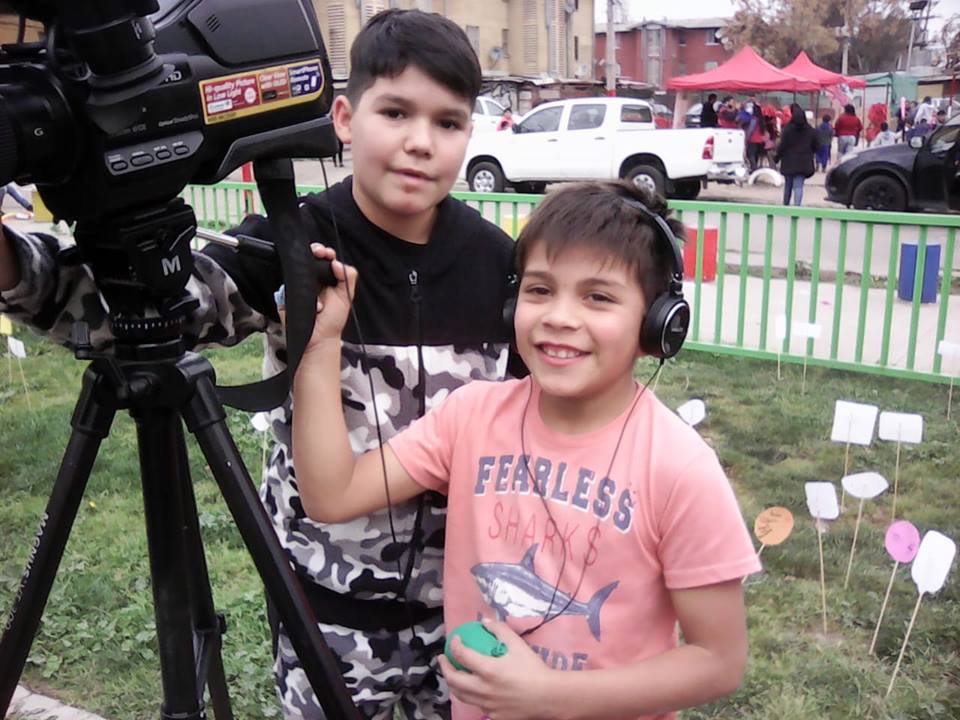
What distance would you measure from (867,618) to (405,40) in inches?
96.1

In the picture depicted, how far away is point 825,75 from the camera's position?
2133 centimetres

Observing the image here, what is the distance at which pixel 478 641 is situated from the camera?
114 centimetres

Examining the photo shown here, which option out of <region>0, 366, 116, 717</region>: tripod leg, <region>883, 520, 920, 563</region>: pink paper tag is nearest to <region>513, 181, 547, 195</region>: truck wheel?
<region>883, 520, 920, 563</region>: pink paper tag

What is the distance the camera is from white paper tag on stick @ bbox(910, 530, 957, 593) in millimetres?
2510

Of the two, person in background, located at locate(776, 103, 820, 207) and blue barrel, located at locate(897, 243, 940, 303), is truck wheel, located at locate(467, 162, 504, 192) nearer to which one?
person in background, located at locate(776, 103, 820, 207)

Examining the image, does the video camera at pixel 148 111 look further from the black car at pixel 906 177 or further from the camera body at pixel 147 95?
the black car at pixel 906 177

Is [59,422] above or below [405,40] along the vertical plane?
below

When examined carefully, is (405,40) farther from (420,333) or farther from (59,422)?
(59,422)

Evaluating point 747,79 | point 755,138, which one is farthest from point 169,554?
point 747,79

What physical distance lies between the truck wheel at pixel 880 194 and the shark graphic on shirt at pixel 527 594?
11.5 meters

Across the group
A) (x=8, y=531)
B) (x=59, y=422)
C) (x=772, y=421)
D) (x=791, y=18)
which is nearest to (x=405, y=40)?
(x=8, y=531)

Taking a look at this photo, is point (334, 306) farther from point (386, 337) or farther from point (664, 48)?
point (664, 48)

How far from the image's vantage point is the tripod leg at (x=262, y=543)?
3.74 ft

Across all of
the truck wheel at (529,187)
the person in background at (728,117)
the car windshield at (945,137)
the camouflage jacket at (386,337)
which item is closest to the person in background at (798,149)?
the car windshield at (945,137)
